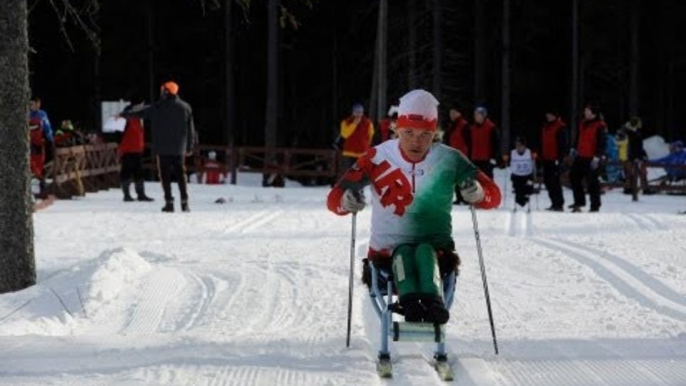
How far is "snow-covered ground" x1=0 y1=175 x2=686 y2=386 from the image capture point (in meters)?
5.34

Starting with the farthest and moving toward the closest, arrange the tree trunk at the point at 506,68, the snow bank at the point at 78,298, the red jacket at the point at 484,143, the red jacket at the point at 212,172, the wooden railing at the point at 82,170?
the tree trunk at the point at 506,68 < the red jacket at the point at 212,172 < the wooden railing at the point at 82,170 < the red jacket at the point at 484,143 < the snow bank at the point at 78,298

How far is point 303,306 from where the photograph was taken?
7.90 m

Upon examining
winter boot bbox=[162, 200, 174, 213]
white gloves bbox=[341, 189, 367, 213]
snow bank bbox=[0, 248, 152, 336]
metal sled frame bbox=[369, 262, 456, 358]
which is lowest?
snow bank bbox=[0, 248, 152, 336]

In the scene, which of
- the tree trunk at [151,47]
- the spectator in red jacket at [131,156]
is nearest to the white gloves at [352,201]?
the spectator in red jacket at [131,156]

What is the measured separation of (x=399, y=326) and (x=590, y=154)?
11909 millimetres

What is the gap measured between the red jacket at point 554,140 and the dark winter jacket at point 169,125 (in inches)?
230

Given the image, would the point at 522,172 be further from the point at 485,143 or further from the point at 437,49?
the point at 437,49

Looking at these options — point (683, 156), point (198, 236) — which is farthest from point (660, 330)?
point (683, 156)

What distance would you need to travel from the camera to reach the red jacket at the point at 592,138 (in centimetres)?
1619

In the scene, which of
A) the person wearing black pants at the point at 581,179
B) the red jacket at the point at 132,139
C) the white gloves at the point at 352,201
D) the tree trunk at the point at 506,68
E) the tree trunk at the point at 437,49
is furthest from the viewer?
the tree trunk at the point at 506,68

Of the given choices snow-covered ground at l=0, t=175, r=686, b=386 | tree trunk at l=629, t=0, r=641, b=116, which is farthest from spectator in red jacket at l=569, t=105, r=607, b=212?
tree trunk at l=629, t=0, r=641, b=116

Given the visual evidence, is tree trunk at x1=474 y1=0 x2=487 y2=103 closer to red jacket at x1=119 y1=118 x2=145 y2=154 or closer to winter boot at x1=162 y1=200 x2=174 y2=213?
red jacket at x1=119 y1=118 x2=145 y2=154

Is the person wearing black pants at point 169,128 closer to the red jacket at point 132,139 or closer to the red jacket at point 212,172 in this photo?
the red jacket at point 132,139

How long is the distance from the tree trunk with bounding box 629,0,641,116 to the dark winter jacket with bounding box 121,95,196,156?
88.9 feet
